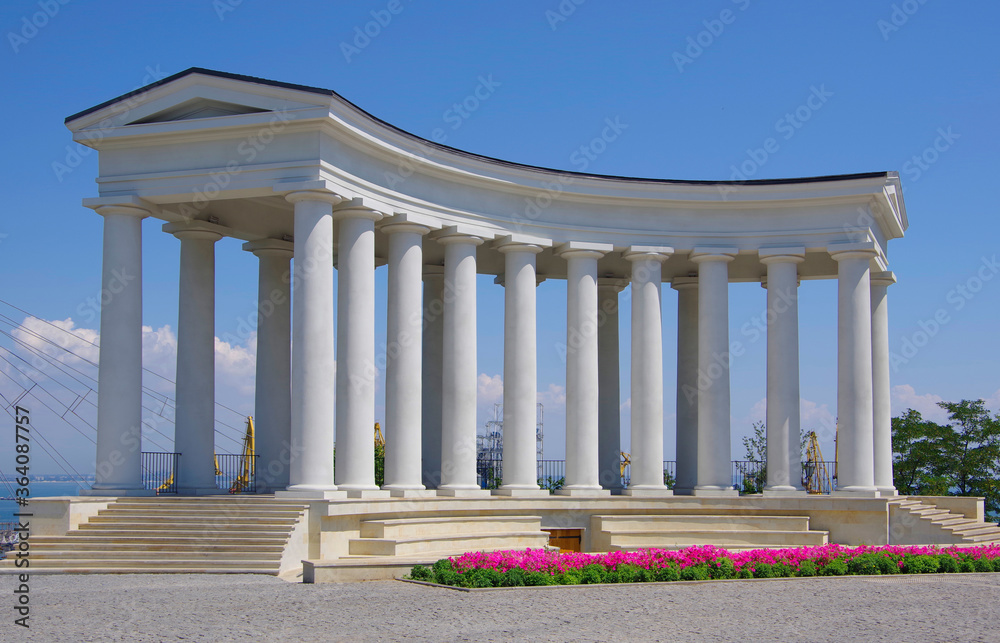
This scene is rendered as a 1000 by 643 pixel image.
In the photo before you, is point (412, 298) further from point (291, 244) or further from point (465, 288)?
point (291, 244)

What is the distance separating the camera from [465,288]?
6700 centimetres

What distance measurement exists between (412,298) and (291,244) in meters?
14.4

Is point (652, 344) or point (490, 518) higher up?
point (652, 344)

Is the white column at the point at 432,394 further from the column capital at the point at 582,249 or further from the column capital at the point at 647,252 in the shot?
the column capital at the point at 647,252

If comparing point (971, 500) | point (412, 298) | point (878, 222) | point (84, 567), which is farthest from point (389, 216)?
point (971, 500)

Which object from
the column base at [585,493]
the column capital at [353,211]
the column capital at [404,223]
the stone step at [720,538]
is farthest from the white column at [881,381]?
the column capital at [353,211]

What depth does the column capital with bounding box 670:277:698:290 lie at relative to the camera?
84.6 metres

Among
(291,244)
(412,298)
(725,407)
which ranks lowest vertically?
(725,407)

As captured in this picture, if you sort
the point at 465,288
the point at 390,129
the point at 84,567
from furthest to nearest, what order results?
1. the point at 465,288
2. the point at 390,129
3. the point at 84,567

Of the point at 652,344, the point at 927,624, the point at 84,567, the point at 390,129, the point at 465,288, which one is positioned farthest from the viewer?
the point at 652,344

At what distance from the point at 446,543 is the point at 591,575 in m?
13.9

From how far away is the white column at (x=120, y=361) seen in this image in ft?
189

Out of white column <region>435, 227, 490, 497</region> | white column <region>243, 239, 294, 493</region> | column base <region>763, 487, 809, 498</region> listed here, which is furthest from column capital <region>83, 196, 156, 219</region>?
column base <region>763, 487, 809, 498</region>

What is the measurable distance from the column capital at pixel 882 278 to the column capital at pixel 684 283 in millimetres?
13550
